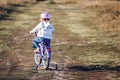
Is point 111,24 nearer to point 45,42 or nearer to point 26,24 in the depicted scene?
point 26,24

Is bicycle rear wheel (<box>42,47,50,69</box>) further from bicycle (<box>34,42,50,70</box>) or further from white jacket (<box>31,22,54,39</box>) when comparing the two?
white jacket (<box>31,22,54,39</box>)

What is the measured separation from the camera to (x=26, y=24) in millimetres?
26234

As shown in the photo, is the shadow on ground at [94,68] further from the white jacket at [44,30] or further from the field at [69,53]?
the white jacket at [44,30]

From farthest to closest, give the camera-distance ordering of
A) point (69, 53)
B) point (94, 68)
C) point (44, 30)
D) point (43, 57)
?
point (69, 53) → point (94, 68) → point (43, 57) → point (44, 30)

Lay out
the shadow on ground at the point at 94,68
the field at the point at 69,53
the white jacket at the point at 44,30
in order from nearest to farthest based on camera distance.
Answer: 1. the field at the point at 69,53
2. the white jacket at the point at 44,30
3. the shadow on ground at the point at 94,68

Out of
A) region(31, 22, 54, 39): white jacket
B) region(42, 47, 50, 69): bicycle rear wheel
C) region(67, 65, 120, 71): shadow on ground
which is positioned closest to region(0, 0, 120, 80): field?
region(67, 65, 120, 71): shadow on ground

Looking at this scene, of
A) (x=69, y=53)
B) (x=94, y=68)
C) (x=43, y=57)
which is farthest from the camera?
(x=69, y=53)

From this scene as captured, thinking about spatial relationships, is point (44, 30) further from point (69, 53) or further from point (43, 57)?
point (69, 53)

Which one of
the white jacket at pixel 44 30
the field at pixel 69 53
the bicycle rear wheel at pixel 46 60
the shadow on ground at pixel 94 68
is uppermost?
the white jacket at pixel 44 30

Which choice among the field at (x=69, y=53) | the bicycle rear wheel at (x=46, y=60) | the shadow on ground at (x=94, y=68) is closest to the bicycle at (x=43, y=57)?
the bicycle rear wheel at (x=46, y=60)

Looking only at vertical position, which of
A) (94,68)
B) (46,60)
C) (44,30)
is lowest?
(94,68)

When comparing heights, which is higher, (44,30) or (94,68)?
(44,30)

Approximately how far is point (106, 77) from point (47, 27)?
2518 millimetres

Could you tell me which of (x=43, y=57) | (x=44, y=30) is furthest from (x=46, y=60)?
(x=44, y=30)
